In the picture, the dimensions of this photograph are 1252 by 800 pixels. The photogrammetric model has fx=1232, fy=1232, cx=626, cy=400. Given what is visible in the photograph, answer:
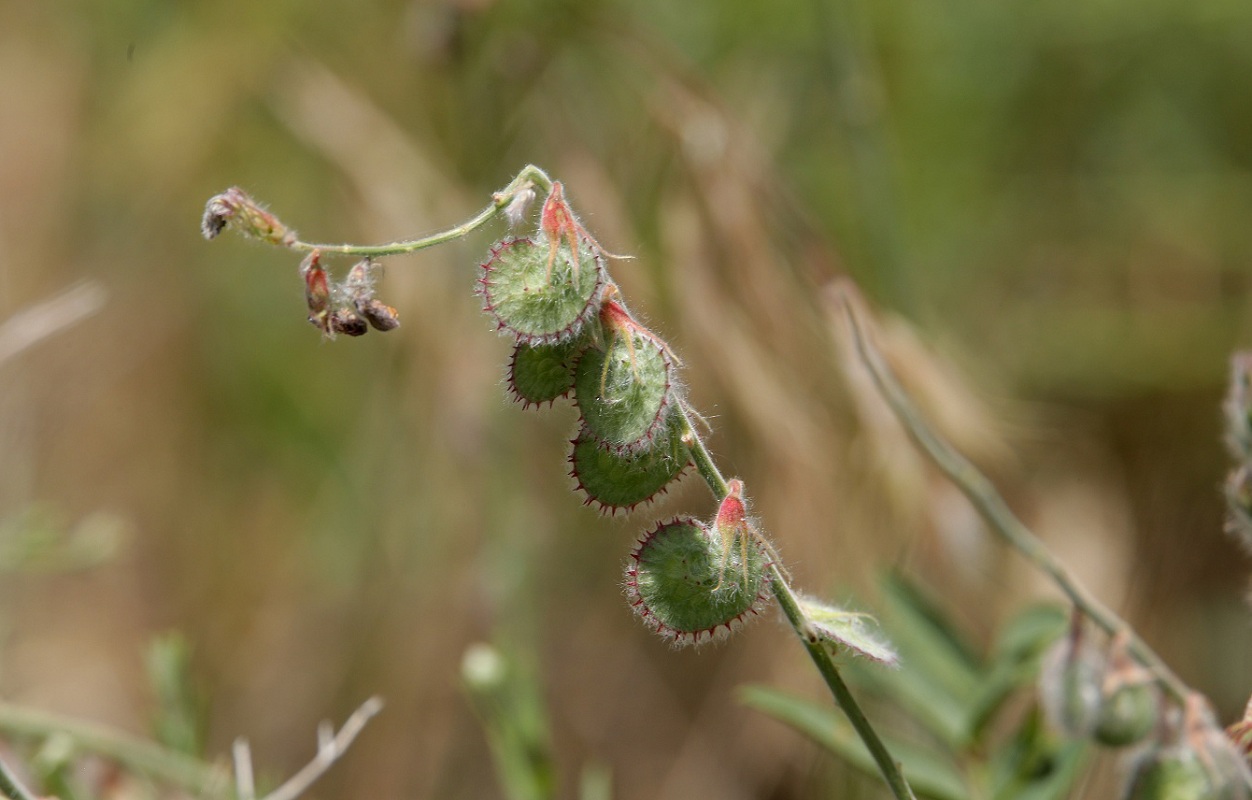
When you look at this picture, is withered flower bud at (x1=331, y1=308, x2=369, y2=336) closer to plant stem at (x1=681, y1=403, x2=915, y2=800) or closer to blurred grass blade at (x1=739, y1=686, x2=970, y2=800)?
plant stem at (x1=681, y1=403, x2=915, y2=800)

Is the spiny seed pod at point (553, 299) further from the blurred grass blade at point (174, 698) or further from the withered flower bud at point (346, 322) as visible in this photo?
the blurred grass blade at point (174, 698)

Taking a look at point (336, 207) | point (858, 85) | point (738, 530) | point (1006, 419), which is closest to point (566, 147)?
point (858, 85)

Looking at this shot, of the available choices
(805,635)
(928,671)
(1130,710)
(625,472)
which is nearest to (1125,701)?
(1130,710)

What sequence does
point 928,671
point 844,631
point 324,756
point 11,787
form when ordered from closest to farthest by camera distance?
point 844,631 → point 11,787 → point 324,756 → point 928,671

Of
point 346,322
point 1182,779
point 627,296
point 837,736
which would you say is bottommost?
point 1182,779

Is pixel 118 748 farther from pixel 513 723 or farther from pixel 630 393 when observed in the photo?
pixel 630 393

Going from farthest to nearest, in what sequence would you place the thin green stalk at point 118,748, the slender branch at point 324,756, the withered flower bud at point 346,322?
the thin green stalk at point 118,748 < the slender branch at point 324,756 < the withered flower bud at point 346,322

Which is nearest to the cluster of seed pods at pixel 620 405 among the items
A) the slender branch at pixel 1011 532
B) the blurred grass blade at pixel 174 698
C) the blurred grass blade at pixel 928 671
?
the slender branch at pixel 1011 532

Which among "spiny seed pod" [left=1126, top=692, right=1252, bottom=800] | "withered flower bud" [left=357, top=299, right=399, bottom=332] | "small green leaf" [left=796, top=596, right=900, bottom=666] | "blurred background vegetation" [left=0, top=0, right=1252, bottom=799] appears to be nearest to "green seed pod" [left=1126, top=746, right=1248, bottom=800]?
"spiny seed pod" [left=1126, top=692, right=1252, bottom=800]
